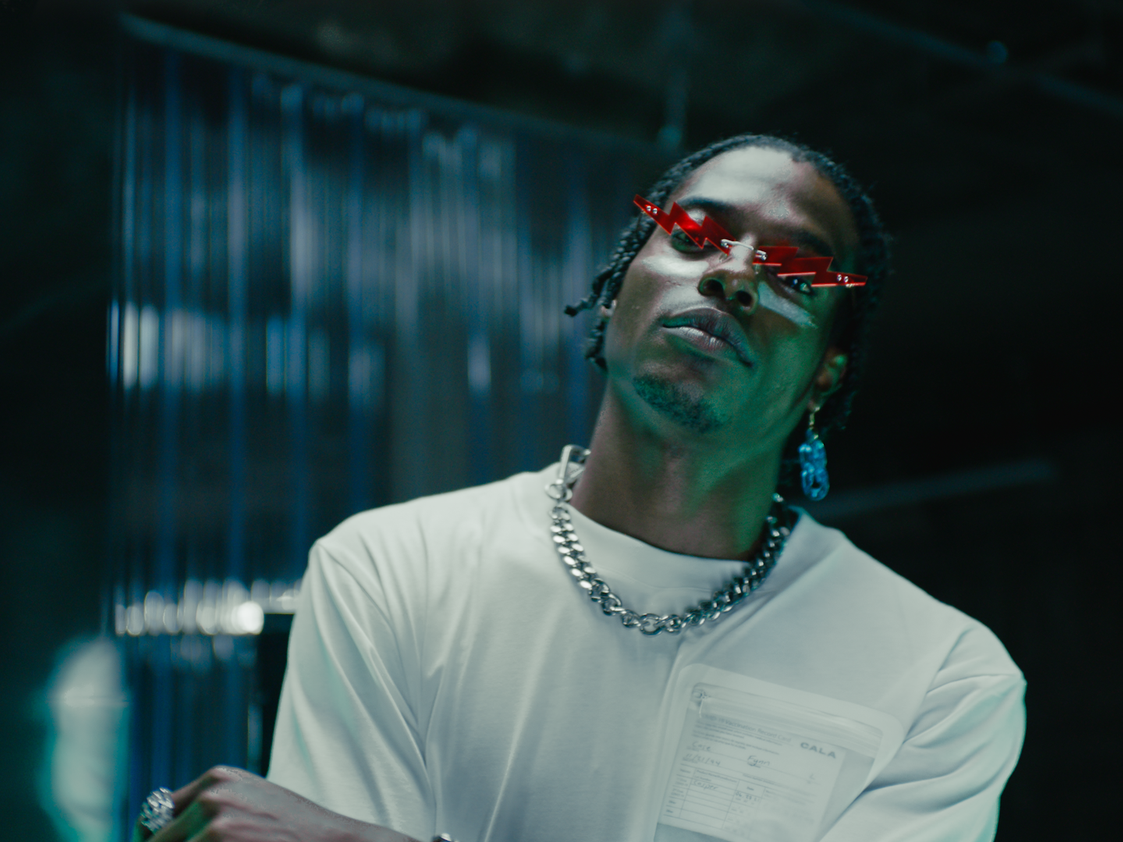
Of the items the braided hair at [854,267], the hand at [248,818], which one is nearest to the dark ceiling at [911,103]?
the braided hair at [854,267]

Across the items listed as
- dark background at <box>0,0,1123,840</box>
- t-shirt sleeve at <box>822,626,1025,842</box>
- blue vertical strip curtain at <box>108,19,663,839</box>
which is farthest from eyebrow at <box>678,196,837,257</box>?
blue vertical strip curtain at <box>108,19,663,839</box>

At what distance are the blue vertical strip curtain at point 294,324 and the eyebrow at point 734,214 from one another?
2244mm

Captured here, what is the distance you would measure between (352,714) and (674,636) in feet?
1.43

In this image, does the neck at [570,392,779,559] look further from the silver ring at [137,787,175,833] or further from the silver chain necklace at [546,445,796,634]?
the silver ring at [137,787,175,833]

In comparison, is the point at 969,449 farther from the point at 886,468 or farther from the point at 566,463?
the point at 566,463

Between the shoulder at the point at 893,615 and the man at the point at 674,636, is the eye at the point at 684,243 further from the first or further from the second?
the shoulder at the point at 893,615

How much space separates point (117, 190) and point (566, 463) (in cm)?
233

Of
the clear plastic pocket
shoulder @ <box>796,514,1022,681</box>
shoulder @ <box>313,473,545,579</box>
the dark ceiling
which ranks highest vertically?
the dark ceiling

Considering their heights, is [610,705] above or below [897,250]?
below

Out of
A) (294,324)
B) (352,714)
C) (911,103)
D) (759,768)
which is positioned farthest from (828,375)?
(294,324)

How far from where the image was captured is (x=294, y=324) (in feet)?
12.1

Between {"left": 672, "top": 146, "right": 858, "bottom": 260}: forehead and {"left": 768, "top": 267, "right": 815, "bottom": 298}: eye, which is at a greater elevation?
{"left": 672, "top": 146, "right": 858, "bottom": 260}: forehead

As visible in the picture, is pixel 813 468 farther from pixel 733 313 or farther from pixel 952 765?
pixel 952 765

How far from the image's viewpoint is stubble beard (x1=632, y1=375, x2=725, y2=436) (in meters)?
1.25
